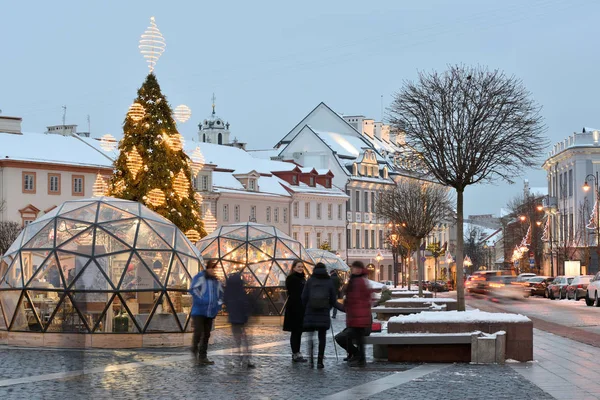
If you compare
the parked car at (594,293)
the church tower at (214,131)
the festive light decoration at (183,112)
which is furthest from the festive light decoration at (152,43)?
the church tower at (214,131)

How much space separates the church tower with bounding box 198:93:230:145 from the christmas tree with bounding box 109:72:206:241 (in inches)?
3361

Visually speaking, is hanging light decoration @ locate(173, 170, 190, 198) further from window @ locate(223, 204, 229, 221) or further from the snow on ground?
window @ locate(223, 204, 229, 221)

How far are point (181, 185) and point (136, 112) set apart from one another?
314cm

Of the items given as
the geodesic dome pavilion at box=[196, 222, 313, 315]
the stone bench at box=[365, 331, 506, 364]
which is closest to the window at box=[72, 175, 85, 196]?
the geodesic dome pavilion at box=[196, 222, 313, 315]

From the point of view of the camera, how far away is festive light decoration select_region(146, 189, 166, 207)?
1629 inches

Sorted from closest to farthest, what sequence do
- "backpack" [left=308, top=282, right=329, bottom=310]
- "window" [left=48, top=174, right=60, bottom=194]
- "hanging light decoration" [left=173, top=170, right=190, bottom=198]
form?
"backpack" [left=308, top=282, right=329, bottom=310] < "hanging light decoration" [left=173, top=170, right=190, bottom=198] < "window" [left=48, top=174, right=60, bottom=194]

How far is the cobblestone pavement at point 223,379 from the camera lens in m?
14.3

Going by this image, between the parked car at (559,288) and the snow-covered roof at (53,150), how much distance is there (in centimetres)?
2586

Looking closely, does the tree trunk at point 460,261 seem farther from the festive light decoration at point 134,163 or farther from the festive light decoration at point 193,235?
the festive light decoration at point 134,163

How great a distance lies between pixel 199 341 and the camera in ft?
64.6

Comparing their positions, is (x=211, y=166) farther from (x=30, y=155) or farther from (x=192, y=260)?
(x=192, y=260)

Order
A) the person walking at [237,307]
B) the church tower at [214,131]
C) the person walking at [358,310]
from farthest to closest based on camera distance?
the church tower at [214,131]
the person walking at [237,307]
the person walking at [358,310]

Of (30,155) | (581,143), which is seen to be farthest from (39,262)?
(581,143)

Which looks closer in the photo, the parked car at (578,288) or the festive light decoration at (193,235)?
the festive light decoration at (193,235)
